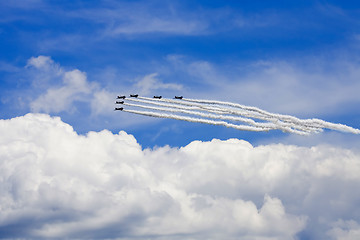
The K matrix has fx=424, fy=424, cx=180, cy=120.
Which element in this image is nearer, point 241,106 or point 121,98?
point 241,106

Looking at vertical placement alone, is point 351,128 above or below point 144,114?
below

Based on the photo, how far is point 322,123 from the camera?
16550 centimetres

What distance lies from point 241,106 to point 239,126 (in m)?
8.50

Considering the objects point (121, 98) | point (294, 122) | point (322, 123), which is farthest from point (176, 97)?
point (322, 123)

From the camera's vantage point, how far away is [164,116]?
6412 inches

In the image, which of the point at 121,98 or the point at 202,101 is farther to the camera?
the point at 121,98

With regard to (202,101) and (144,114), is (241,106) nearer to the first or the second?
(202,101)

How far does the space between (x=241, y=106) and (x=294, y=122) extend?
71.0ft

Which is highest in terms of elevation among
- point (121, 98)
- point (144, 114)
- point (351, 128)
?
point (121, 98)

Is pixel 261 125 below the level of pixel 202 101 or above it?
below

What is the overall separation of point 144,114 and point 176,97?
14892 millimetres

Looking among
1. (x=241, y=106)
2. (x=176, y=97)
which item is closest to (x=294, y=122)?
(x=241, y=106)

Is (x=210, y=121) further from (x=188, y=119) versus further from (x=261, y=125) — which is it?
(x=261, y=125)

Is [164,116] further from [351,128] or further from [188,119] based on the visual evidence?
[351,128]
